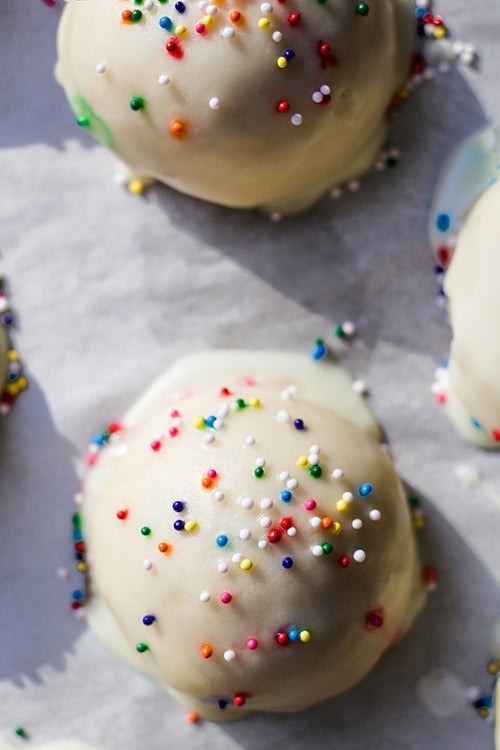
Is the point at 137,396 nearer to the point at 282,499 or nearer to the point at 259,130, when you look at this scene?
the point at 282,499

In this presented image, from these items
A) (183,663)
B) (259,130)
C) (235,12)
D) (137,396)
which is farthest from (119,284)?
(183,663)

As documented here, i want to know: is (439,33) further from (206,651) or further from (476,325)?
(206,651)

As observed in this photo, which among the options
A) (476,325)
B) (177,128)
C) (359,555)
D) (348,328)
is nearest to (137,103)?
(177,128)

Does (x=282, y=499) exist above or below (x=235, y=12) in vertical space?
below

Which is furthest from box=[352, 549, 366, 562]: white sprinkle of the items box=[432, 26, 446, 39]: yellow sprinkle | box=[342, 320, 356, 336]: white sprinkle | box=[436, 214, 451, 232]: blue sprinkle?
box=[432, 26, 446, 39]: yellow sprinkle

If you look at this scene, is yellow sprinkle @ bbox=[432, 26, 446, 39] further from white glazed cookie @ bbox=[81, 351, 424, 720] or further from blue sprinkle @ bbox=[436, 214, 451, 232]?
white glazed cookie @ bbox=[81, 351, 424, 720]

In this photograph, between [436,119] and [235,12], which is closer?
[235,12]

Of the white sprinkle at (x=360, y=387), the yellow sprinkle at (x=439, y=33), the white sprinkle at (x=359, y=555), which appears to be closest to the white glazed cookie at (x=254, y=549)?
the white sprinkle at (x=359, y=555)

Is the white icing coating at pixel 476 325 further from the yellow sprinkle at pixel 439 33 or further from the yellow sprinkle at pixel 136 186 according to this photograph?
the yellow sprinkle at pixel 136 186
